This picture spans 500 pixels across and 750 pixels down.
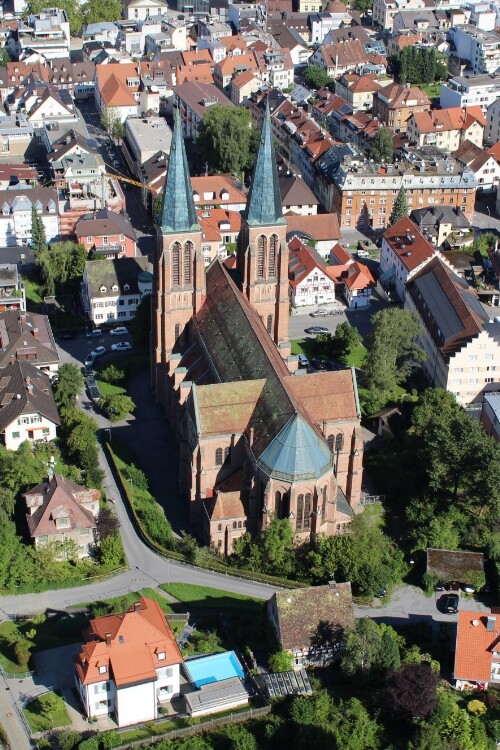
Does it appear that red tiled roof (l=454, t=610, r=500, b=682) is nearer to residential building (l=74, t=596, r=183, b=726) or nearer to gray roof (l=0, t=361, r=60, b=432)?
residential building (l=74, t=596, r=183, b=726)

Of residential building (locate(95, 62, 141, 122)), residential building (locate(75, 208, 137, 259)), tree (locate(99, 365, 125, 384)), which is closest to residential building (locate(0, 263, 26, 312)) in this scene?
residential building (locate(75, 208, 137, 259))

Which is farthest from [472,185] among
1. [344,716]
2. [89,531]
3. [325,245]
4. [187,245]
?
[344,716]

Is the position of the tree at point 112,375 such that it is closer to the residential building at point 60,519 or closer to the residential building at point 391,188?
the residential building at point 60,519

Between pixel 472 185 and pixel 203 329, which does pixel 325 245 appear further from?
pixel 203 329

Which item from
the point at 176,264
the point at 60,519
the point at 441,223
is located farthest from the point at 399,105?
the point at 60,519

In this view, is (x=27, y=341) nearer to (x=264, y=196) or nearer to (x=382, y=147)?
(x=264, y=196)

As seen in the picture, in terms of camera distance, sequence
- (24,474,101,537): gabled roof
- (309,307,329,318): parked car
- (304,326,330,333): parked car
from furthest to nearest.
Answer: (309,307,329,318): parked car < (304,326,330,333): parked car < (24,474,101,537): gabled roof

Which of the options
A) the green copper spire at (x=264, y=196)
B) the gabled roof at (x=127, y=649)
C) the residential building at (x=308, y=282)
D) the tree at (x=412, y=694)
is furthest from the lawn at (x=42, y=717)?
the residential building at (x=308, y=282)
